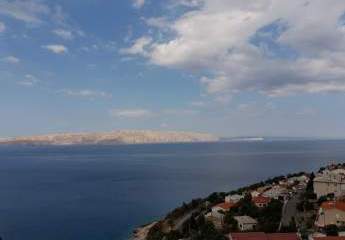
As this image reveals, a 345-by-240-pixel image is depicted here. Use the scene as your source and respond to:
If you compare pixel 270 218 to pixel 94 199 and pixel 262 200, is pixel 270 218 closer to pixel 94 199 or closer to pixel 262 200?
pixel 262 200

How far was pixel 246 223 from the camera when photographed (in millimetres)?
32688

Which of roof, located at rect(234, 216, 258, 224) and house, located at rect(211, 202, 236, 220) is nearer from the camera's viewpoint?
roof, located at rect(234, 216, 258, 224)

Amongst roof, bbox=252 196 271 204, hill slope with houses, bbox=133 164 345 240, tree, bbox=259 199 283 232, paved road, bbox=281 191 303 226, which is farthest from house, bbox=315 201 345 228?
roof, bbox=252 196 271 204

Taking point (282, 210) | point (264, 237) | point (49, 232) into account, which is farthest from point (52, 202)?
point (264, 237)

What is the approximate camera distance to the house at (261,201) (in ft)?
128

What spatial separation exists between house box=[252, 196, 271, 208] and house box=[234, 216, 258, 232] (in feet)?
17.3

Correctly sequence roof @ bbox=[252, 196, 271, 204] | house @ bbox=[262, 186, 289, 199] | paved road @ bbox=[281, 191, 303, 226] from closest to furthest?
paved road @ bbox=[281, 191, 303, 226], roof @ bbox=[252, 196, 271, 204], house @ bbox=[262, 186, 289, 199]

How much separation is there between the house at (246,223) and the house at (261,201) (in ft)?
17.3

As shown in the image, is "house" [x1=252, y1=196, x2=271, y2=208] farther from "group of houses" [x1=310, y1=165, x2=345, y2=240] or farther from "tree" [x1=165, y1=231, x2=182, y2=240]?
"tree" [x1=165, y1=231, x2=182, y2=240]

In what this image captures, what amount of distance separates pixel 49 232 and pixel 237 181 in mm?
45873

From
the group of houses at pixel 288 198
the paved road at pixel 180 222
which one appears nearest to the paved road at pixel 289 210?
the group of houses at pixel 288 198

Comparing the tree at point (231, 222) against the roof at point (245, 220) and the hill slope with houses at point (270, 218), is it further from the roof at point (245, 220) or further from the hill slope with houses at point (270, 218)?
the roof at point (245, 220)

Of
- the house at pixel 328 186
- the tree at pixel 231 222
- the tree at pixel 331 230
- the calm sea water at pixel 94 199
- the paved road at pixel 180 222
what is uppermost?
the house at pixel 328 186

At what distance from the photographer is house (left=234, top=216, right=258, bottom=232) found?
1269 inches
